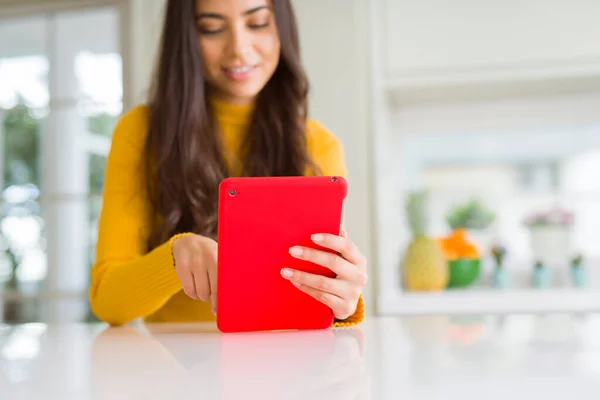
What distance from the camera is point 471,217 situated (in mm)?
2752

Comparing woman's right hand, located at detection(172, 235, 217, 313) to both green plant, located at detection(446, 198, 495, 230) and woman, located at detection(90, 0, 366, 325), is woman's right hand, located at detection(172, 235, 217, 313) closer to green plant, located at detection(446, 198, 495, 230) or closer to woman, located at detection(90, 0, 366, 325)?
woman, located at detection(90, 0, 366, 325)

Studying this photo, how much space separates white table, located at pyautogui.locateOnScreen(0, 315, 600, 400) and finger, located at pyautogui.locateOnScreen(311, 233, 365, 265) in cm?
11

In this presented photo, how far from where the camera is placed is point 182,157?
139 centimetres

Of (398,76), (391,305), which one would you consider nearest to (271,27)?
(398,76)

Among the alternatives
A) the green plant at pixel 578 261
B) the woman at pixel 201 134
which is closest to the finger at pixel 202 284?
the woman at pixel 201 134

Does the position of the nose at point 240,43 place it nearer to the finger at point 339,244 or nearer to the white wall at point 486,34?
the finger at point 339,244

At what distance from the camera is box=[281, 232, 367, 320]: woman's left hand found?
Answer: 2.77 feet

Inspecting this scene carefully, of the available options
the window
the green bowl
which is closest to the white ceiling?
the window

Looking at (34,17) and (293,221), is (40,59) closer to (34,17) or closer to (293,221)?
(34,17)

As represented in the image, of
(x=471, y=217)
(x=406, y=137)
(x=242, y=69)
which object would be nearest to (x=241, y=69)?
(x=242, y=69)

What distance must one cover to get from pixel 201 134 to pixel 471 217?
5.43ft

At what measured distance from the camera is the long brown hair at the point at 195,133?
1.38m

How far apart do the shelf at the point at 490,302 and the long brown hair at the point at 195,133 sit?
1.02m

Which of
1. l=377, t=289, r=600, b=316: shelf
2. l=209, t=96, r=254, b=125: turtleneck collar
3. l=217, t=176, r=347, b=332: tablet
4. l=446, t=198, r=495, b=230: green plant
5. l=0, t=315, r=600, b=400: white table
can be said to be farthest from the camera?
l=446, t=198, r=495, b=230: green plant
